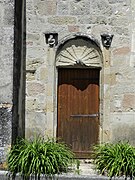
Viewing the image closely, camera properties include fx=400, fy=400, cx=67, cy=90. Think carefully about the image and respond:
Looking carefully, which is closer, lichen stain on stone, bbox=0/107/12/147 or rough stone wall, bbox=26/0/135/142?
lichen stain on stone, bbox=0/107/12/147

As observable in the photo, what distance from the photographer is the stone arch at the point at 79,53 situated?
8.08 metres

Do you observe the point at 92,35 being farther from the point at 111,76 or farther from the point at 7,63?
the point at 7,63

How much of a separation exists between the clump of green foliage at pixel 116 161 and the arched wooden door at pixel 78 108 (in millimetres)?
1920

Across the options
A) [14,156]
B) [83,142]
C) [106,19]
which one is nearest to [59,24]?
[106,19]

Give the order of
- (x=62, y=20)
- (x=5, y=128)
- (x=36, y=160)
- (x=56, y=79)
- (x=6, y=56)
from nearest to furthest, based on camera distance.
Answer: (x=36, y=160), (x=5, y=128), (x=6, y=56), (x=62, y=20), (x=56, y=79)

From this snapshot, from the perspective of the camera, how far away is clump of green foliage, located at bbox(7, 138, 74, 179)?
19.4 ft

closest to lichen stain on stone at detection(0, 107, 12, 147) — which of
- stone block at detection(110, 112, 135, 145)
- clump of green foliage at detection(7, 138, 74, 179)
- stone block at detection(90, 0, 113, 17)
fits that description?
clump of green foliage at detection(7, 138, 74, 179)

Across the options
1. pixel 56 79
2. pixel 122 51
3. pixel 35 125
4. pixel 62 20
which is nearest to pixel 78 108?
pixel 56 79

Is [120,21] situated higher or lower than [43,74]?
higher

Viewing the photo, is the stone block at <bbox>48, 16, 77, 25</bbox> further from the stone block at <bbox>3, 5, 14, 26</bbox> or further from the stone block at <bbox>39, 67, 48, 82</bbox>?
the stone block at <bbox>3, 5, 14, 26</bbox>

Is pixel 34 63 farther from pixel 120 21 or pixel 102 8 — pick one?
pixel 120 21

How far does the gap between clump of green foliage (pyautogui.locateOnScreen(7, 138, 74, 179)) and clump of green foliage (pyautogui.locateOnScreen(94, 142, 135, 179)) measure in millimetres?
551

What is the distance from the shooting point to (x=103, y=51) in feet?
26.3

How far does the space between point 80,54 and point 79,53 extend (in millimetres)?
29
